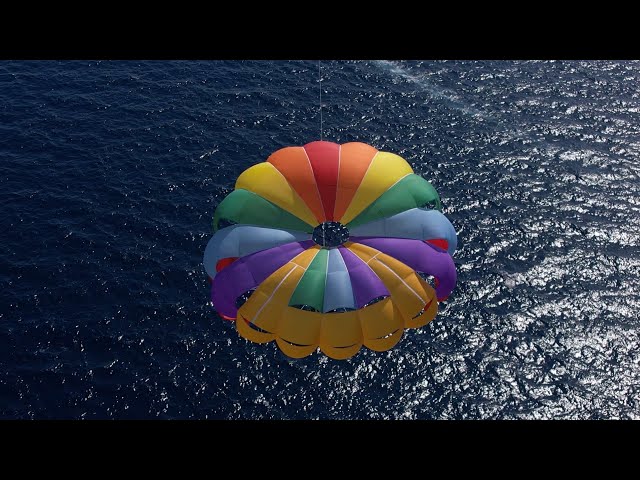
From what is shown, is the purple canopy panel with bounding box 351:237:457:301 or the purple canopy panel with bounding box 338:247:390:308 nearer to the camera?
the purple canopy panel with bounding box 338:247:390:308

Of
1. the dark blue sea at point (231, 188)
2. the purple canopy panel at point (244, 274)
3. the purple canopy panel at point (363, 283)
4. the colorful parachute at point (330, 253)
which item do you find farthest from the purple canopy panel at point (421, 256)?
the dark blue sea at point (231, 188)

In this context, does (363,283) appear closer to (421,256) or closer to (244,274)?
(421,256)

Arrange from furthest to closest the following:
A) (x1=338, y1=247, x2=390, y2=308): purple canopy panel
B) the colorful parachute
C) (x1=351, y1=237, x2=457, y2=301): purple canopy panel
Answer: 1. (x1=351, y1=237, x2=457, y2=301): purple canopy panel
2. the colorful parachute
3. (x1=338, y1=247, x2=390, y2=308): purple canopy panel

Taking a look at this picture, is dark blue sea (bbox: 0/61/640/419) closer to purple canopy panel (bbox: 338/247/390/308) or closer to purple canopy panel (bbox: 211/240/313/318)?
purple canopy panel (bbox: 211/240/313/318)

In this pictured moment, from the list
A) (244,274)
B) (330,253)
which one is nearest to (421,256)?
(330,253)

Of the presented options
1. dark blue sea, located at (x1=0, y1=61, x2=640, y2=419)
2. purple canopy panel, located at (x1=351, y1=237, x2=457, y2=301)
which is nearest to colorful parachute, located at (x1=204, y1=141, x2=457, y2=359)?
purple canopy panel, located at (x1=351, y1=237, x2=457, y2=301)

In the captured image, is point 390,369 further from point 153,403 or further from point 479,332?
point 153,403

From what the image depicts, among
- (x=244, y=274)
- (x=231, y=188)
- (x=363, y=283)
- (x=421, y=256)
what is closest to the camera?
(x=363, y=283)
